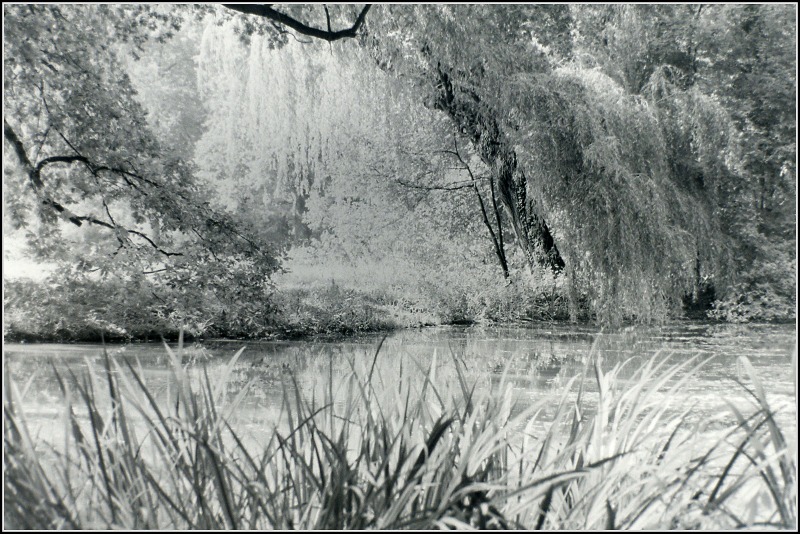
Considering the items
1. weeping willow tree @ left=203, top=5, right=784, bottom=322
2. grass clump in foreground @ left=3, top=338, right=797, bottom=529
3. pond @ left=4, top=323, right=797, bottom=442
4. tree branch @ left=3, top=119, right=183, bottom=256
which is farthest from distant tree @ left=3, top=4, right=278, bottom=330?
grass clump in foreground @ left=3, top=338, right=797, bottom=529

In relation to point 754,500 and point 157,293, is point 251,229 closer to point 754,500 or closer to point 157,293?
point 157,293

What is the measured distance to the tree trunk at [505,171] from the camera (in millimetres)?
3355

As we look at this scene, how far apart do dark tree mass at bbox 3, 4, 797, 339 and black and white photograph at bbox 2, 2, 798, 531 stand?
13 mm

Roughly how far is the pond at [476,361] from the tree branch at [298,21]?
4.27ft

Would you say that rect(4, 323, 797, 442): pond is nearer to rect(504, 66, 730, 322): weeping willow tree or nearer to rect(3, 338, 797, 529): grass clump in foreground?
rect(504, 66, 730, 322): weeping willow tree

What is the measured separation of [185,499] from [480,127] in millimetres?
2786

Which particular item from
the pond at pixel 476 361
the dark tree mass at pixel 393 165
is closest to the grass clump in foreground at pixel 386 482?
the pond at pixel 476 361

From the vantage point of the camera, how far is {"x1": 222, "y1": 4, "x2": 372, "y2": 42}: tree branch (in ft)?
8.66

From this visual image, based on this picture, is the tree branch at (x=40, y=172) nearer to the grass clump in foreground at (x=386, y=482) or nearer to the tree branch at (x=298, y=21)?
the tree branch at (x=298, y=21)

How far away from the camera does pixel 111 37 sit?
2.29 metres

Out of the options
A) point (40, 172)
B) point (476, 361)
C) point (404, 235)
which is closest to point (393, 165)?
point (404, 235)

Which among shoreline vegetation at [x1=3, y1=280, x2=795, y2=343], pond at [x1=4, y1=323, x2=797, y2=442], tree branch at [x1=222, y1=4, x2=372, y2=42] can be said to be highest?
tree branch at [x1=222, y1=4, x2=372, y2=42]

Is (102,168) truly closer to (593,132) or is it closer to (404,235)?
(404,235)

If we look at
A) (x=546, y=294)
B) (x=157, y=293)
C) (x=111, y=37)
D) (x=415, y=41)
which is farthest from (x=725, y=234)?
(x=111, y=37)
